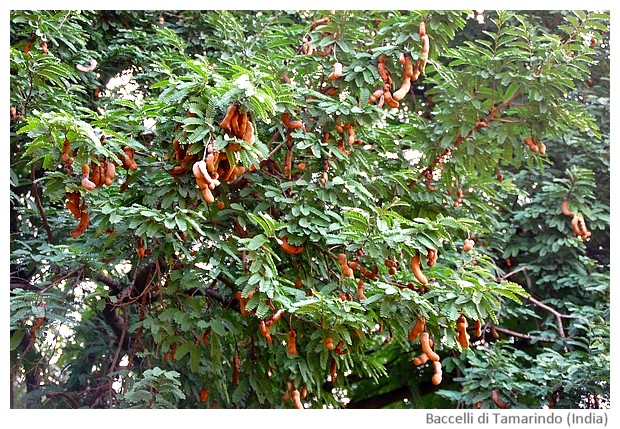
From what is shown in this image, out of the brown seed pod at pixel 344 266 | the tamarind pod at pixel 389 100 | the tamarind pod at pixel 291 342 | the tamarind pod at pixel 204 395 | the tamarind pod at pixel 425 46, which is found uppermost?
the tamarind pod at pixel 425 46

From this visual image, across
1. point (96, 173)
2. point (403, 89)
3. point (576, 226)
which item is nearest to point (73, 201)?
point (96, 173)

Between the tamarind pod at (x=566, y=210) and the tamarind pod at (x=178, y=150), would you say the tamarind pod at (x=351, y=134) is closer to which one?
the tamarind pod at (x=178, y=150)

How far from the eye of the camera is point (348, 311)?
8.88 ft

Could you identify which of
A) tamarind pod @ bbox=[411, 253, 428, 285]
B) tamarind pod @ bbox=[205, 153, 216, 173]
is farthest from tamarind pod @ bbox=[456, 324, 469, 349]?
tamarind pod @ bbox=[205, 153, 216, 173]

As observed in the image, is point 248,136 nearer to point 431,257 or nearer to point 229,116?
point 229,116

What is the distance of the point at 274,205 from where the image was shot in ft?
10.1

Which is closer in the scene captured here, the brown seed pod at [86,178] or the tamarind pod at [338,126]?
the brown seed pod at [86,178]

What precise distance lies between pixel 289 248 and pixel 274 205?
0.80 ft

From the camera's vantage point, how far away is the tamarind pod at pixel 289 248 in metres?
2.93

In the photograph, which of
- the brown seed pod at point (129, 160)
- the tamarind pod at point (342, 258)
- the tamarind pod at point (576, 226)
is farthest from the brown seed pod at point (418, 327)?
the tamarind pod at point (576, 226)

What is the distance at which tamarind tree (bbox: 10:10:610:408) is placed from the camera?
270cm

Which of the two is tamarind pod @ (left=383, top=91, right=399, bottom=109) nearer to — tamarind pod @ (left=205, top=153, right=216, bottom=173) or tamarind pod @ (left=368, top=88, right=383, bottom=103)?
tamarind pod @ (left=368, top=88, right=383, bottom=103)

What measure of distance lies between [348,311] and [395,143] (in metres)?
1.24
